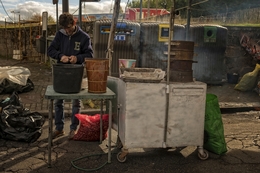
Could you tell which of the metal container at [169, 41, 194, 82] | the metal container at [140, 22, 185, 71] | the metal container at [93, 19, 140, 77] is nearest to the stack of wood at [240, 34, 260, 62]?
the metal container at [140, 22, 185, 71]

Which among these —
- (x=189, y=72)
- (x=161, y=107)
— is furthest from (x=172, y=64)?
(x=161, y=107)

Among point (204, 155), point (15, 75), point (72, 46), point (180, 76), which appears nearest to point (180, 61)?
point (180, 76)

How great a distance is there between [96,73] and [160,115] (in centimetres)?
99

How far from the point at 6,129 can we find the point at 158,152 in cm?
231

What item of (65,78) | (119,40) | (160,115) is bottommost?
(160,115)

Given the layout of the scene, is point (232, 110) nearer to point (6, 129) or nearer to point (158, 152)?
point (158, 152)

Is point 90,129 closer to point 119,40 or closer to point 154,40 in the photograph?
point 119,40

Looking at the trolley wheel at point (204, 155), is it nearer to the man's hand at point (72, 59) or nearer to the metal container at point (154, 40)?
the man's hand at point (72, 59)

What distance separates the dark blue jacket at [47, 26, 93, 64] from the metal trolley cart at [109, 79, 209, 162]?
0.93 m

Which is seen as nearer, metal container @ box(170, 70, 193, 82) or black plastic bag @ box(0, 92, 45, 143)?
metal container @ box(170, 70, 193, 82)

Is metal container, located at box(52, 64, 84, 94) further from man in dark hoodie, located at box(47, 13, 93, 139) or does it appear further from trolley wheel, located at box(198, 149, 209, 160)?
trolley wheel, located at box(198, 149, 209, 160)

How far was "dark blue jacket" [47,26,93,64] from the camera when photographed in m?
4.55

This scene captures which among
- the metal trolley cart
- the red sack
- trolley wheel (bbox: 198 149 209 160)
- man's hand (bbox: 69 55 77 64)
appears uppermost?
man's hand (bbox: 69 55 77 64)

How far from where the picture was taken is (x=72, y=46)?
4.57 m
